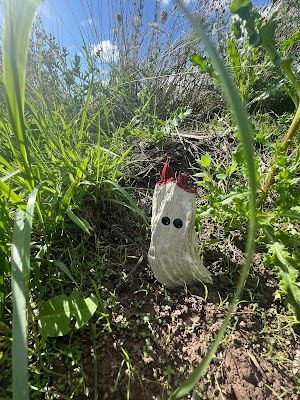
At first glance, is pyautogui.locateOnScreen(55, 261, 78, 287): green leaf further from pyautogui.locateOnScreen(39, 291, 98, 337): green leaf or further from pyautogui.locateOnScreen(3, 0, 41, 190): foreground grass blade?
pyautogui.locateOnScreen(3, 0, 41, 190): foreground grass blade

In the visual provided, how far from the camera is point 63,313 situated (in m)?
0.81

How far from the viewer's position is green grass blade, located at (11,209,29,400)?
1.21 feet

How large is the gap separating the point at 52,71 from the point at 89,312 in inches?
86.0

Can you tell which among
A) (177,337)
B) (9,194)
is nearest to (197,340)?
(177,337)

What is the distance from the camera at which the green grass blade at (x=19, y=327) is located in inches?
14.5

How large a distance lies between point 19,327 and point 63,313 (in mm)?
405

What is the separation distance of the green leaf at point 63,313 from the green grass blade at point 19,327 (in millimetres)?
292

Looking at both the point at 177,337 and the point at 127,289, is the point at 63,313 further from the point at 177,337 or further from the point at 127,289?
the point at 177,337

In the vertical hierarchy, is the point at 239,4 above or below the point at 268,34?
above

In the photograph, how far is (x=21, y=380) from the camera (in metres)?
0.37

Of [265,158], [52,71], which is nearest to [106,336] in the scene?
[265,158]

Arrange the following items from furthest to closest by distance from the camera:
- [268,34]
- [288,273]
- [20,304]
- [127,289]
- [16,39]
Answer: [127,289] < [288,273] < [268,34] < [20,304] < [16,39]

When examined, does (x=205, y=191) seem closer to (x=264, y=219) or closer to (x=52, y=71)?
(x=264, y=219)

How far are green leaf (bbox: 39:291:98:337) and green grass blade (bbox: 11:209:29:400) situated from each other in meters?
0.29
